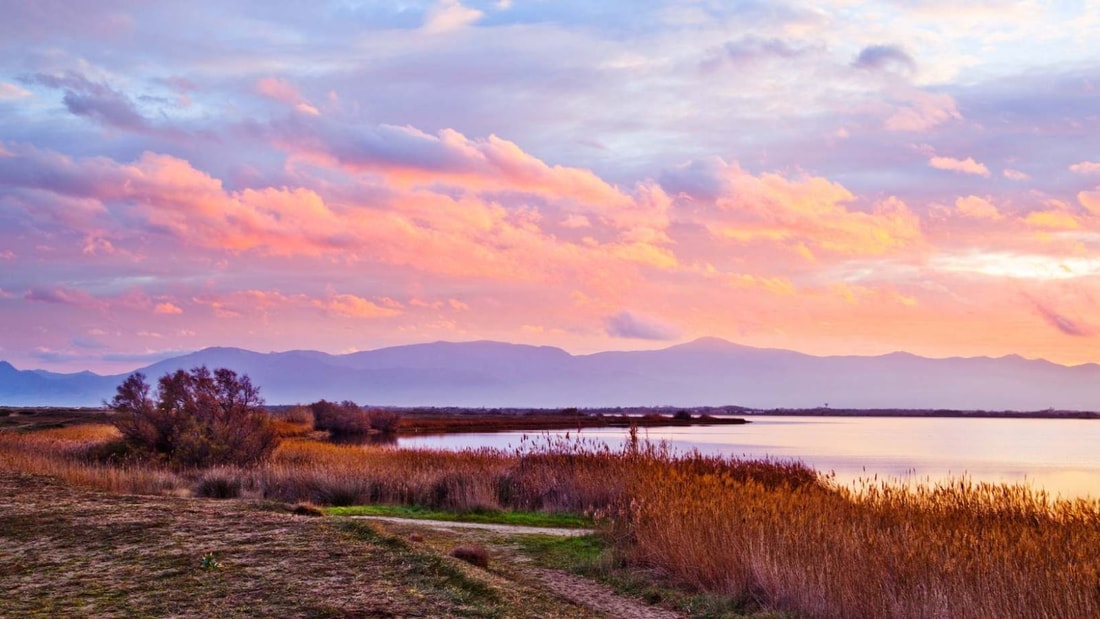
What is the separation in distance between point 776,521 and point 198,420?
24.1 m

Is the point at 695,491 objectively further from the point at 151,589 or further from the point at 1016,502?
the point at 151,589

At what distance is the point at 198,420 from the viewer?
32125mm

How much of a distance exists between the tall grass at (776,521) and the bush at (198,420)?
369cm

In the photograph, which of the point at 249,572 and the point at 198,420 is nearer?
the point at 249,572

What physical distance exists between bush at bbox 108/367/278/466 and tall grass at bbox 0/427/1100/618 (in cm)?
369

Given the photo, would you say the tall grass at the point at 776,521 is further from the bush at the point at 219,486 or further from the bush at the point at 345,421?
the bush at the point at 345,421

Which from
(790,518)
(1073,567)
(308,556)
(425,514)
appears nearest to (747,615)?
(790,518)

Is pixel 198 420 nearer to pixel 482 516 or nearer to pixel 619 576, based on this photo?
pixel 482 516

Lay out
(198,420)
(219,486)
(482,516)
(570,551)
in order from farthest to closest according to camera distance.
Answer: (198,420) → (219,486) → (482,516) → (570,551)

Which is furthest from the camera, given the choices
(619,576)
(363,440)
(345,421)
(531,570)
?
(345,421)

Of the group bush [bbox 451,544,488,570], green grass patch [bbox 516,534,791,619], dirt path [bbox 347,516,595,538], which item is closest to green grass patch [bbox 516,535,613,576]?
green grass patch [bbox 516,534,791,619]

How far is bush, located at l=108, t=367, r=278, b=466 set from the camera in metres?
31.0

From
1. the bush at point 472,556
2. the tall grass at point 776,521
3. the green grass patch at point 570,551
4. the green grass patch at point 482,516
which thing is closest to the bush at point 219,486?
the tall grass at point 776,521

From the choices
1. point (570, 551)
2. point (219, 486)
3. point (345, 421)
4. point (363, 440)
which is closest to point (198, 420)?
point (219, 486)
